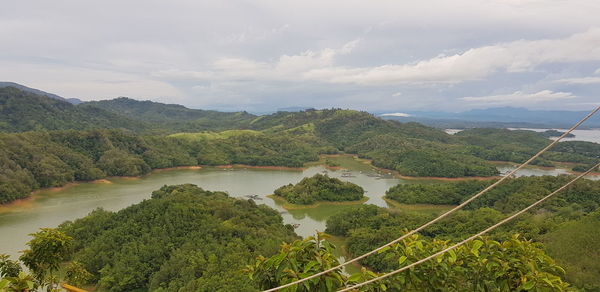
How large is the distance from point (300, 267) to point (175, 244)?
17.5m

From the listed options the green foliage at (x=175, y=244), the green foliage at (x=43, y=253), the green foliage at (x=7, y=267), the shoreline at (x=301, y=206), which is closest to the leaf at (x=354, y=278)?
the green foliage at (x=43, y=253)

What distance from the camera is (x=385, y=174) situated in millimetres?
54688

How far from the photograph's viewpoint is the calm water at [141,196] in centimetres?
2786

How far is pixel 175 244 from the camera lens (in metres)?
18.9

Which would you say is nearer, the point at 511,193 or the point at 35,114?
the point at 511,193

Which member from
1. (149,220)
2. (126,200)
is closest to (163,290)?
(149,220)

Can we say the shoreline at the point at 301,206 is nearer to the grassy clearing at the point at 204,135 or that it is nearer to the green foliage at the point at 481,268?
the green foliage at the point at 481,268

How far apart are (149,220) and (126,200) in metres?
18.1

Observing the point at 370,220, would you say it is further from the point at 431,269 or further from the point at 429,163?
the point at 429,163

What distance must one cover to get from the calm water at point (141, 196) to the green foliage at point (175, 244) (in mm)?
6084

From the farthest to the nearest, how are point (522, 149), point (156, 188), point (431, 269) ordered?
point (522, 149)
point (156, 188)
point (431, 269)

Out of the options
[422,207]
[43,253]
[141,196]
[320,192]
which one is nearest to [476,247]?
[43,253]

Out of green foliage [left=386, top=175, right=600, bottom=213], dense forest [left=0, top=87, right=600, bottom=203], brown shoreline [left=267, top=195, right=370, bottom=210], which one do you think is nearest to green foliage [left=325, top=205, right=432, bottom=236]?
brown shoreline [left=267, top=195, right=370, bottom=210]

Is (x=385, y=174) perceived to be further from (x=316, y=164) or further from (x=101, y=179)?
(x=101, y=179)
